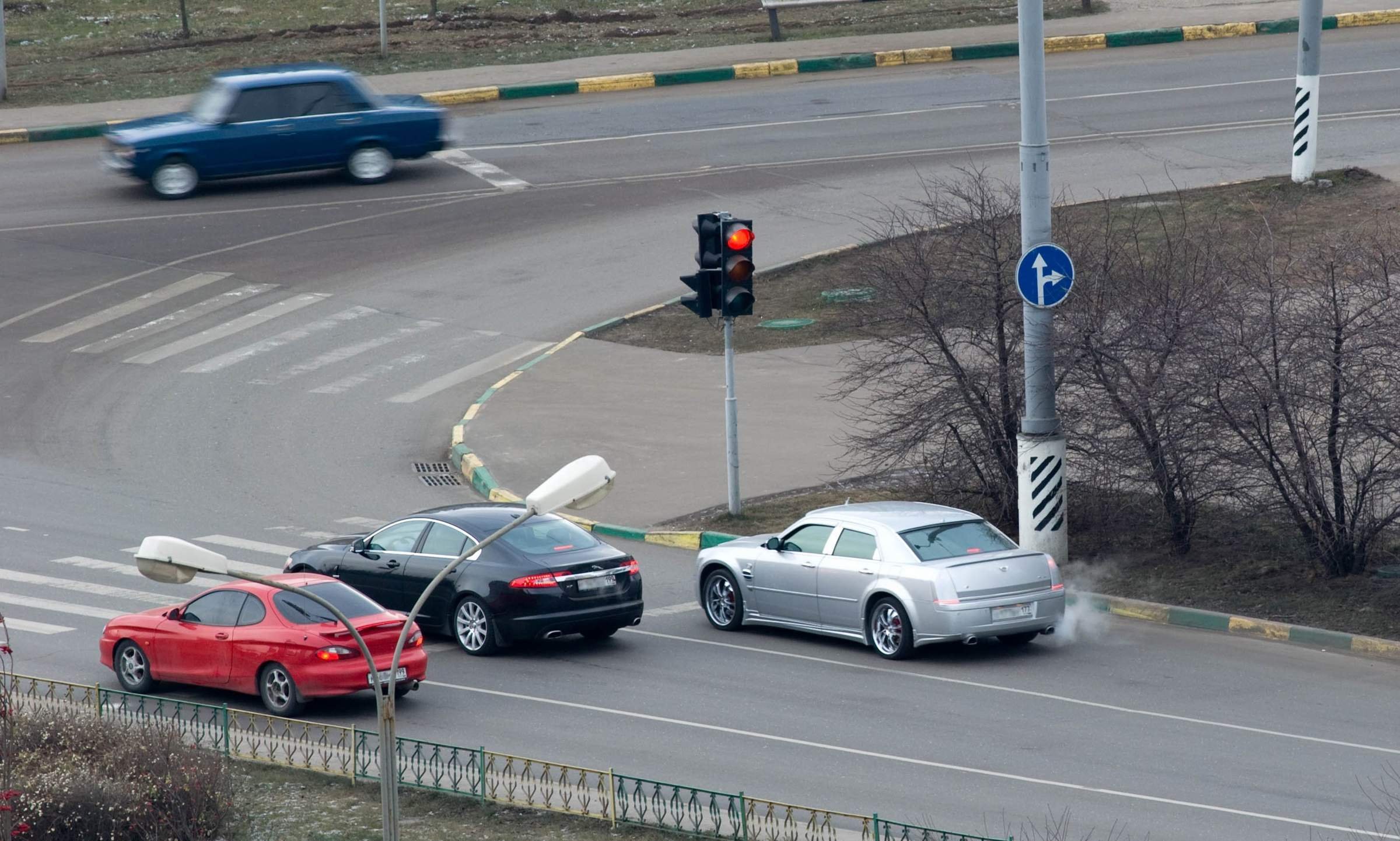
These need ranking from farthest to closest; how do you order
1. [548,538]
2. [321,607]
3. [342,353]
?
[342,353] < [548,538] < [321,607]

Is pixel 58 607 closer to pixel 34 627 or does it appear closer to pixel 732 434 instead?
pixel 34 627

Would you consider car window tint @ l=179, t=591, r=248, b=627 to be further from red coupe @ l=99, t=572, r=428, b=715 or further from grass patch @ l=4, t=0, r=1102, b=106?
grass patch @ l=4, t=0, r=1102, b=106

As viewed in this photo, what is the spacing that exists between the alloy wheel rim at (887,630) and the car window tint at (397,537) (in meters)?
4.44

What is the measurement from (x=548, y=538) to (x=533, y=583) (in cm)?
68

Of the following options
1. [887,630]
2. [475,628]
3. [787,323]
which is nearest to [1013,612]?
[887,630]

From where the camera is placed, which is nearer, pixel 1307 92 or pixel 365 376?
pixel 365 376

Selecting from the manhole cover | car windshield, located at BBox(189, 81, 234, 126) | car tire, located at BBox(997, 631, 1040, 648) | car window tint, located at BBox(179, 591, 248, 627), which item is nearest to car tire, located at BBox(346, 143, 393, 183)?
car windshield, located at BBox(189, 81, 234, 126)

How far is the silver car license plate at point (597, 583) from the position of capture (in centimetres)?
1620

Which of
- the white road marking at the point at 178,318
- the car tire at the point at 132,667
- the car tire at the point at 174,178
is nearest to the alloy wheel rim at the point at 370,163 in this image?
the car tire at the point at 174,178

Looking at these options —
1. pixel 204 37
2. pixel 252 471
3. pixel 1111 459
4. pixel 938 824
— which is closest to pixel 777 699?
pixel 938 824

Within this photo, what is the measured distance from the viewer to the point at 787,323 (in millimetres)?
29109

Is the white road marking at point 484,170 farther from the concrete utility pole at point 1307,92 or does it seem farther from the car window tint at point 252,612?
the car window tint at point 252,612

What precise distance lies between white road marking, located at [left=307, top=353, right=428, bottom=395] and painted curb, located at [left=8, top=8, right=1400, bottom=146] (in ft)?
45.1

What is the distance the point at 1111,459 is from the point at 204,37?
34.2 meters
